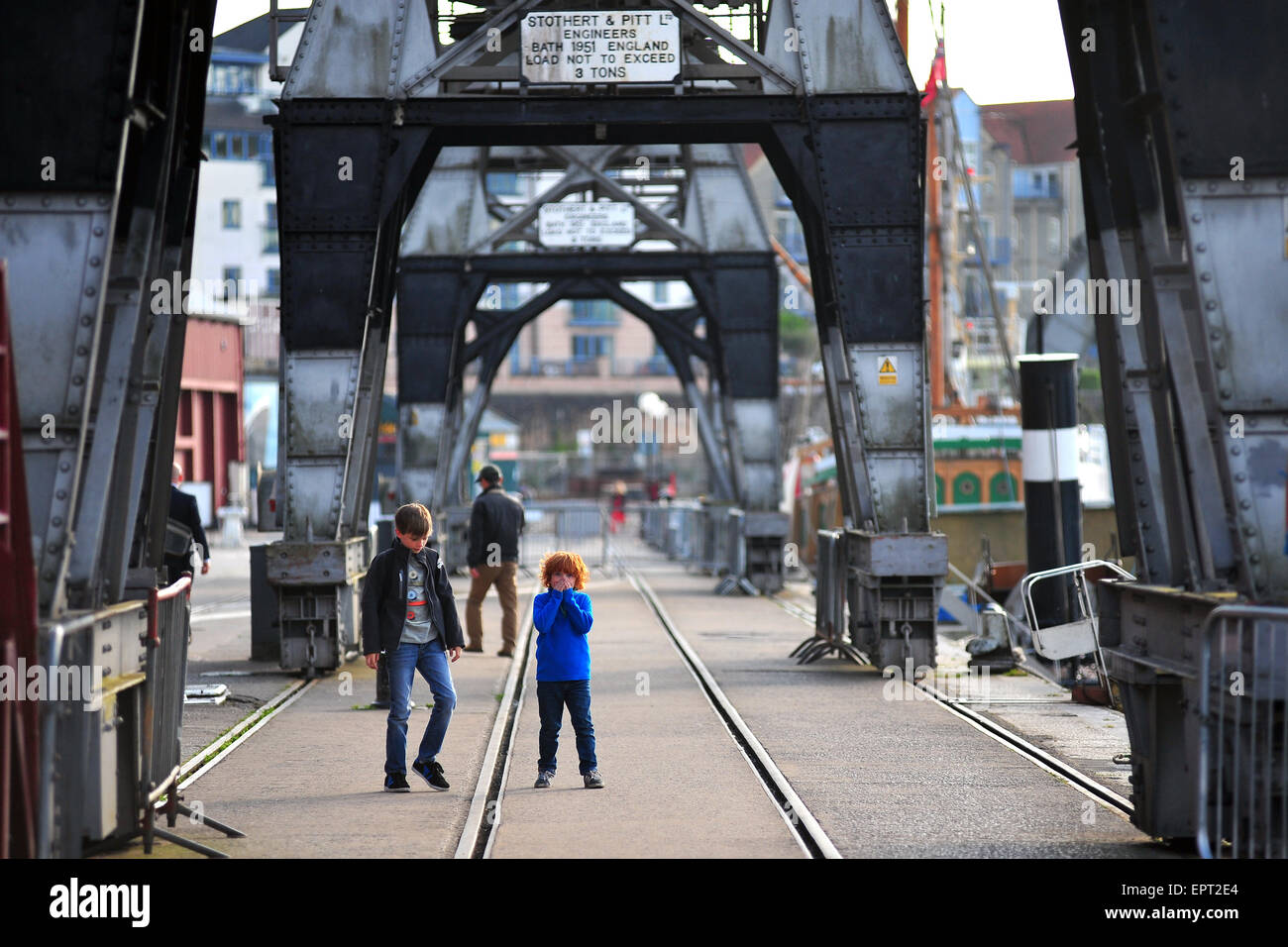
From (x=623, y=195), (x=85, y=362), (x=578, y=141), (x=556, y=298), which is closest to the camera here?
(x=85, y=362)

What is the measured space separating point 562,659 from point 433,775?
1016 mm

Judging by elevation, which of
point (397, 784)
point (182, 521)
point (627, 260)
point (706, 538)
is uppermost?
point (627, 260)

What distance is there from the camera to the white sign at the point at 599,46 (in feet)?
52.0

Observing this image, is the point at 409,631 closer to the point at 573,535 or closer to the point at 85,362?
the point at 85,362

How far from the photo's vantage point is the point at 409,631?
33.1 feet

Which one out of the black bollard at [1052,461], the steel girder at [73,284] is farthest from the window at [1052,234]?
the steel girder at [73,284]

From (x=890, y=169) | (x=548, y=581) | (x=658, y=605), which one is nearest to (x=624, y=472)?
(x=658, y=605)

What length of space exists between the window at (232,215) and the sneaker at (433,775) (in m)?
82.7

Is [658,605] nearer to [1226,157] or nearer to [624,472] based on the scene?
[1226,157]

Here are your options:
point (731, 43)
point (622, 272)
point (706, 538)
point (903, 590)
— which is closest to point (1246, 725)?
point (903, 590)

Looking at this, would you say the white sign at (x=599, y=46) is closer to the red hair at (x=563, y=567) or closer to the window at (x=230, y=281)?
the red hair at (x=563, y=567)

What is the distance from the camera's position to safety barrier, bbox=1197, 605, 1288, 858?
6.96 m

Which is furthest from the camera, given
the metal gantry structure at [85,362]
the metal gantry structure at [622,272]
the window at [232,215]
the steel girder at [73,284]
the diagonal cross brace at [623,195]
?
the window at [232,215]

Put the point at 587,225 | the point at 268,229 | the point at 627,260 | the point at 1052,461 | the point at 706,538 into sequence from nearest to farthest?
the point at 1052,461 → the point at 587,225 → the point at 627,260 → the point at 706,538 → the point at 268,229
